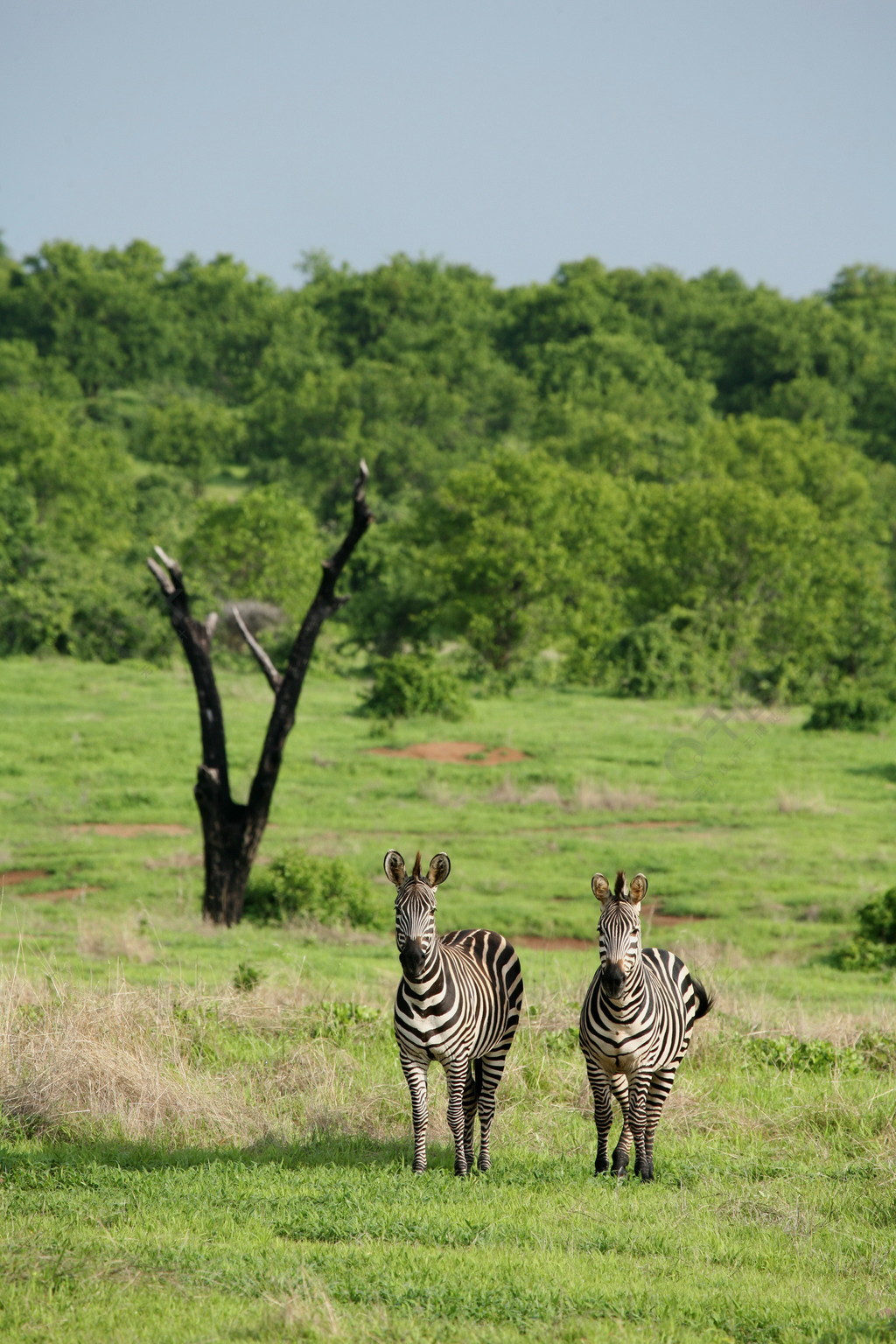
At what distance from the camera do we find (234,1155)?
27.4 ft

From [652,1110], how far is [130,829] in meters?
17.3

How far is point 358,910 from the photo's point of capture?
18.6 meters

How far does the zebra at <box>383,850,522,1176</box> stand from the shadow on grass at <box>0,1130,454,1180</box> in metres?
0.38

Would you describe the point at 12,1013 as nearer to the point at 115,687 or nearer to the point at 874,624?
the point at 115,687

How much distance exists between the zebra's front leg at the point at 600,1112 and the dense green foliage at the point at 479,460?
1228 inches

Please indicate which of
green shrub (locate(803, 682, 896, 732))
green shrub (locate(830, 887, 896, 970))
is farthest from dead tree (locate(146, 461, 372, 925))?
green shrub (locate(803, 682, 896, 732))

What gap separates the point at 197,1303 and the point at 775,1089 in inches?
218

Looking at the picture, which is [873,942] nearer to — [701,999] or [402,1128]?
[701,999]

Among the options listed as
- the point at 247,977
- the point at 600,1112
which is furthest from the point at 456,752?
the point at 600,1112

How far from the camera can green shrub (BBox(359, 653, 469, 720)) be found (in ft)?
111

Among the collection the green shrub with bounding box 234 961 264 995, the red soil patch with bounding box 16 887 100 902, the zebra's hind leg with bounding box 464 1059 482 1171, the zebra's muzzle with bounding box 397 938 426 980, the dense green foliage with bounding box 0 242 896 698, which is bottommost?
the red soil patch with bounding box 16 887 100 902

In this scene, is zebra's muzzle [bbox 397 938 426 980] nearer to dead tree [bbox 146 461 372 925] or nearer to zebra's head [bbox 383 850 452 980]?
zebra's head [bbox 383 850 452 980]

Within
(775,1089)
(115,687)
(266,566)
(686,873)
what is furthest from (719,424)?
(775,1089)

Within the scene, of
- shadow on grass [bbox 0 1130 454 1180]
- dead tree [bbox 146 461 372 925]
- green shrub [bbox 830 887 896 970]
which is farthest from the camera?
dead tree [bbox 146 461 372 925]
